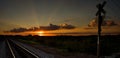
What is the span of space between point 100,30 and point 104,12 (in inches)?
106

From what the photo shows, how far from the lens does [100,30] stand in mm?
30438

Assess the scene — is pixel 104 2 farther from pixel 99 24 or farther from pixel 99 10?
pixel 99 24

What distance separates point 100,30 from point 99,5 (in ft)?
12.3

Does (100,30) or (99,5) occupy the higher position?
(99,5)

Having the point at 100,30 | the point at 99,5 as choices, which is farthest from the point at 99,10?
the point at 100,30

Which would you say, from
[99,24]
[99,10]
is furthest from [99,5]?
[99,24]

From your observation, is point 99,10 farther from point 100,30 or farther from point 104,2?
point 100,30

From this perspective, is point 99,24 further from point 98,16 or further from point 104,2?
point 104,2

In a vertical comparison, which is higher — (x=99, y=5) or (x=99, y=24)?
(x=99, y=5)

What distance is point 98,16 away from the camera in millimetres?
29203

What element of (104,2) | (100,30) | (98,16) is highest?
(104,2)

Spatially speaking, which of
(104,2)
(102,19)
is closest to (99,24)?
(102,19)

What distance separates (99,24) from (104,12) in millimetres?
1847

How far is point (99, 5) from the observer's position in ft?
95.5
